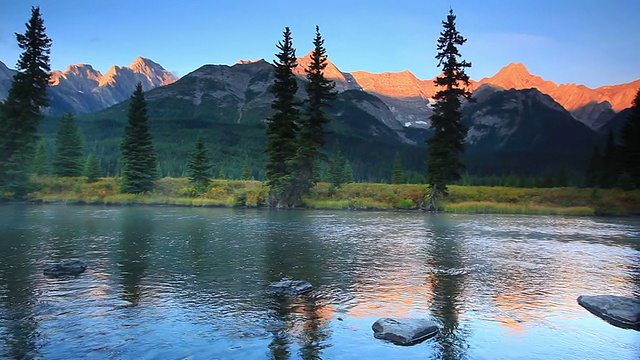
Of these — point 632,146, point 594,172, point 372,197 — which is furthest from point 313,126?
point 594,172

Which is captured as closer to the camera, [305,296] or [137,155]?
[305,296]

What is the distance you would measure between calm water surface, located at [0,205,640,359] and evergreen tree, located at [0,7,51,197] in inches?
1614

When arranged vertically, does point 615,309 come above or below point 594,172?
below

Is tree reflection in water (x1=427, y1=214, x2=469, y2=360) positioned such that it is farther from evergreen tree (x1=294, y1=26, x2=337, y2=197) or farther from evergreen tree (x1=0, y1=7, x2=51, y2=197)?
evergreen tree (x1=0, y1=7, x2=51, y2=197)

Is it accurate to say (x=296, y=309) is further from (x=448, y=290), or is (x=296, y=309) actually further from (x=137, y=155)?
(x=137, y=155)

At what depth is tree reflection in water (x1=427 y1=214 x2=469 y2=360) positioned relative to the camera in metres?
12.8

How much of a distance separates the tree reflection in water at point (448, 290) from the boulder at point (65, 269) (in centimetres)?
1642

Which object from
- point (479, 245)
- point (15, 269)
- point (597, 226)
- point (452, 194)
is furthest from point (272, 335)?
point (452, 194)

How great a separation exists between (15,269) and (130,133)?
202 feet

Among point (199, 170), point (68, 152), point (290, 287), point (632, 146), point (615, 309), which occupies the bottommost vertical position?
point (615, 309)

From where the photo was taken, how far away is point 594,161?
94.1 meters

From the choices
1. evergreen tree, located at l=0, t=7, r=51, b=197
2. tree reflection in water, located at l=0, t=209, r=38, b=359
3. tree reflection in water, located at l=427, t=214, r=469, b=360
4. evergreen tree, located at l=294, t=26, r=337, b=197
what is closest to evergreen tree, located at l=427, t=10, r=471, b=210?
evergreen tree, located at l=294, t=26, r=337, b=197

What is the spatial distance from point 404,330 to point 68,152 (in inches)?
3391

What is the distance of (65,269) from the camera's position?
→ 21203 mm
